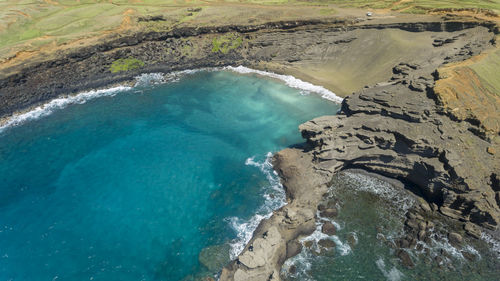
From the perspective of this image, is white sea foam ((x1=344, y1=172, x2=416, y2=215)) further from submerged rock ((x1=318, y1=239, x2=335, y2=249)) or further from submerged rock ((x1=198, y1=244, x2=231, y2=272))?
submerged rock ((x1=198, y1=244, x2=231, y2=272))

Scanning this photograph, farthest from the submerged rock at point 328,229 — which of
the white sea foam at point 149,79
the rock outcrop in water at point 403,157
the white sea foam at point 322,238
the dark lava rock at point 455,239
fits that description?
the white sea foam at point 149,79

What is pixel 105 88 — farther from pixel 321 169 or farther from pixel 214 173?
pixel 321 169

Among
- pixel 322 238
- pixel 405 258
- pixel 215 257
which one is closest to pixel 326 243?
pixel 322 238

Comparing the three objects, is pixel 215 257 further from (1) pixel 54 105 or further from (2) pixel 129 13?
(2) pixel 129 13

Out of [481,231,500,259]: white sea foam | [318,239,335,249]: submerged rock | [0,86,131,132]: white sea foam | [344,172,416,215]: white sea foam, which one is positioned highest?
[481,231,500,259]: white sea foam

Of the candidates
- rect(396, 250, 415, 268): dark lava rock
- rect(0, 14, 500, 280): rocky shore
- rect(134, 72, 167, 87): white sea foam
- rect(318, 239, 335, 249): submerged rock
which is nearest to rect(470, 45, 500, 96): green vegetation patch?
rect(0, 14, 500, 280): rocky shore

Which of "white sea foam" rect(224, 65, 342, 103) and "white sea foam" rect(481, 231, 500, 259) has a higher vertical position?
"white sea foam" rect(224, 65, 342, 103)
